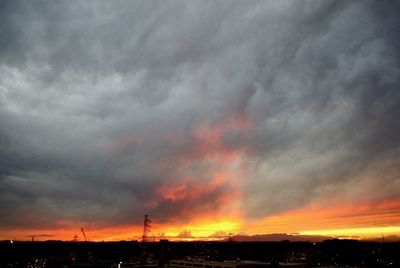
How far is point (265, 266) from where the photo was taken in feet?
527

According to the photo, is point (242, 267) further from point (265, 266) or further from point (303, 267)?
point (303, 267)

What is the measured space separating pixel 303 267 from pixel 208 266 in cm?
5145

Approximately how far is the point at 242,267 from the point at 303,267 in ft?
125

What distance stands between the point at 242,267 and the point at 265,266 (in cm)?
1287

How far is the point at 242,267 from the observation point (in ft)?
509

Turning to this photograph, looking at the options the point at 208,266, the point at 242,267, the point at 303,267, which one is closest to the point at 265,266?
the point at 242,267

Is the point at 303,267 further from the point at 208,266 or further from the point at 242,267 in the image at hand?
the point at 208,266

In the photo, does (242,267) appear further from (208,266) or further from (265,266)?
(208,266)

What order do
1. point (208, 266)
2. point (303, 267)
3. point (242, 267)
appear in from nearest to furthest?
point (242, 267) → point (303, 267) → point (208, 266)

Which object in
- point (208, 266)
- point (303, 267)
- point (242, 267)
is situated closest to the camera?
point (242, 267)

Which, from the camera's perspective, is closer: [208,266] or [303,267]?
[303,267]

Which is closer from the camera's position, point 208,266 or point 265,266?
point 265,266

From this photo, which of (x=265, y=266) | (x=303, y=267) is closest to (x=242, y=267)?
(x=265, y=266)
